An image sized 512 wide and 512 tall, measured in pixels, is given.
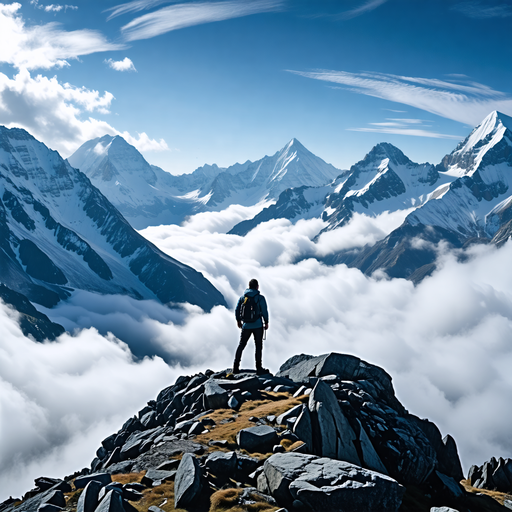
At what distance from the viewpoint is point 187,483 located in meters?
13.8

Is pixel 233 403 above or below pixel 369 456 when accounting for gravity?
above

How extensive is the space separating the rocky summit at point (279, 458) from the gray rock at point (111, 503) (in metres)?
0.03

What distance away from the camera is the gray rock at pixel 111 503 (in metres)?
12.3

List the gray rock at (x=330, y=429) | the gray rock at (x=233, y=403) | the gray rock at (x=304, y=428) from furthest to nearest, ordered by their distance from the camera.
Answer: the gray rock at (x=233, y=403) → the gray rock at (x=304, y=428) → the gray rock at (x=330, y=429)

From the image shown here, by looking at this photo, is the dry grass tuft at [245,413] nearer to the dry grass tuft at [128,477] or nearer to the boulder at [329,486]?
the boulder at [329,486]

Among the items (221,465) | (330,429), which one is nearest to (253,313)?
(330,429)

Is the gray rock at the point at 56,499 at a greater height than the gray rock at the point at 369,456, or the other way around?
the gray rock at the point at 369,456

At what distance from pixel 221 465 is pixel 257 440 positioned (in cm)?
246

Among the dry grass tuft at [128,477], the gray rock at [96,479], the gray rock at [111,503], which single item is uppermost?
the dry grass tuft at [128,477]

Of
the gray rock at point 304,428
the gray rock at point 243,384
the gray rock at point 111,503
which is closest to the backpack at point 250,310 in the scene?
the gray rock at point 243,384

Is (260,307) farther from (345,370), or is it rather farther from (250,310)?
(345,370)

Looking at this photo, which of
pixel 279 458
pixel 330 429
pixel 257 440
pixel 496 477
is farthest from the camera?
pixel 496 477

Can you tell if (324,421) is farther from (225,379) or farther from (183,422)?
(225,379)

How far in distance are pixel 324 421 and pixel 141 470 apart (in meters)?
7.80
